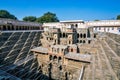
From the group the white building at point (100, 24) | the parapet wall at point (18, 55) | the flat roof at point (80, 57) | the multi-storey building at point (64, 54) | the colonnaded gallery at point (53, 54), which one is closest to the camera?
the colonnaded gallery at point (53, 54)

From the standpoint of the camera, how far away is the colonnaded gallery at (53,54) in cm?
1773

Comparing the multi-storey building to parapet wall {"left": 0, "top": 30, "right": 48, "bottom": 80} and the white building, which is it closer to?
parapet wall {"left": 0, "top": 30, "right": 48, "bottom": 80}

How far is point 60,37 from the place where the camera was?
29.8m

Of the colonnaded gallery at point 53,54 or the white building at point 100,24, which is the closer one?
the colonnaded gallery at point 53,54

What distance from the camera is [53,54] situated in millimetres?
24281

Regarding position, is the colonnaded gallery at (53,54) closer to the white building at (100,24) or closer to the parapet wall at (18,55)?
the parapet wall at (18,55)

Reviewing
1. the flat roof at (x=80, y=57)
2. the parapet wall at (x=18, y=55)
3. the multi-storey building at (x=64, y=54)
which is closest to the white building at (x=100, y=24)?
the multi-storey building at (x=64, y=54)

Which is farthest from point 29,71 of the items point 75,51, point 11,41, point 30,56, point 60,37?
point 60,37

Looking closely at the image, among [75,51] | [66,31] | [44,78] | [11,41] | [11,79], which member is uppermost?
[66,31]

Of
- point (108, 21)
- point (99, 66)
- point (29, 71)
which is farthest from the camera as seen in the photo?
point (108, 21)

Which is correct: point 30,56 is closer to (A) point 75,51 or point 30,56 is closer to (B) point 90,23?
(A) point 75,51

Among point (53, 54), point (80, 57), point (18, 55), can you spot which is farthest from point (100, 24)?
point (18, 55)

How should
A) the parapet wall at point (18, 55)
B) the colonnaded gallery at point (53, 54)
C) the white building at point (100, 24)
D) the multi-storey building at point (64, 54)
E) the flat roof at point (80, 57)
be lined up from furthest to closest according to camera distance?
the white building at point (100, 24) → the multi-storey building at point (64, 54) → the flat roof at point (80, 57) → the parapet wall at point (18, 55) → the colonnaded gallery at point (53, 54)

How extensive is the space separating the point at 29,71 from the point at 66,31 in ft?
40.9
